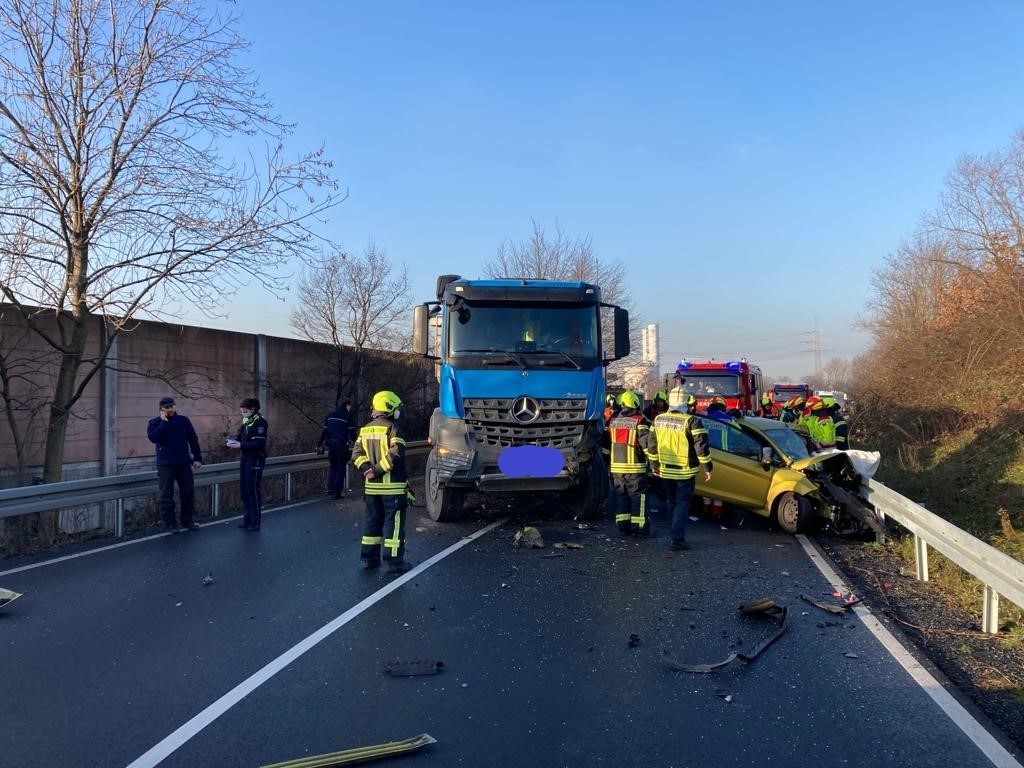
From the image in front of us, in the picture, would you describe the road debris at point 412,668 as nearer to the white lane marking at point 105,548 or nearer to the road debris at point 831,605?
the road debris at point 831,605

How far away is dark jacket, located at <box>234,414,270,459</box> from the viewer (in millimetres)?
9305

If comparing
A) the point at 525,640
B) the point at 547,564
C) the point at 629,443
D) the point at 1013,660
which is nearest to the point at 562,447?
the point at 629,443

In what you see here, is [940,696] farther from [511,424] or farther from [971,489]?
[971,489]

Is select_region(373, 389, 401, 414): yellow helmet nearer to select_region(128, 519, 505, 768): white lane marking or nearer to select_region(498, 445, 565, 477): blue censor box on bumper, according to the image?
select_region(128, 519, 505, 768): white lane marking

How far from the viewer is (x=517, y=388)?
8.65 m

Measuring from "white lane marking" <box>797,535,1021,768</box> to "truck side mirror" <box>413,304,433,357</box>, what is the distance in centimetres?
569

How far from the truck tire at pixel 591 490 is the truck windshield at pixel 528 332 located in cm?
133

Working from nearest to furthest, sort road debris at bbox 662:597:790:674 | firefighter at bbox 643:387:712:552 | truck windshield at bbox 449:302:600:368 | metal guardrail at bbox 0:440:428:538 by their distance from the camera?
1. road debris at bbox 662:597:790:674
2. metal guardrail at bbox 0:440:428:538
3. firefighter at bbox 643:387:712:552
4. truck windshield at bbox 449:302:600:368

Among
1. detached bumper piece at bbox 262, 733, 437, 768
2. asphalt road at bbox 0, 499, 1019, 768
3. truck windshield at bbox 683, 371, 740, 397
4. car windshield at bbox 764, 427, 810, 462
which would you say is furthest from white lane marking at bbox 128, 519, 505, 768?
truck windshield at bbox 683, 371, 740, 397

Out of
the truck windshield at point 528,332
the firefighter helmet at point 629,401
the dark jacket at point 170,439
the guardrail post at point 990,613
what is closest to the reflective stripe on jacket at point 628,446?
the firefighter helmet at point 629,401

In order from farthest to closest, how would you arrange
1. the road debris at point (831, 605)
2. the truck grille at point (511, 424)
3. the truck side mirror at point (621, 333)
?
1. the truck side mirror at point (621, 333)
2. the truck grille at point (511, 424)
3. the road debris at point (831, 605)

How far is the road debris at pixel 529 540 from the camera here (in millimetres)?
7813

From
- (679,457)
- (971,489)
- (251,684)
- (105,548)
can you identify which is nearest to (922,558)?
(679,457)

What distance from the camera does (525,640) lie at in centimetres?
482
